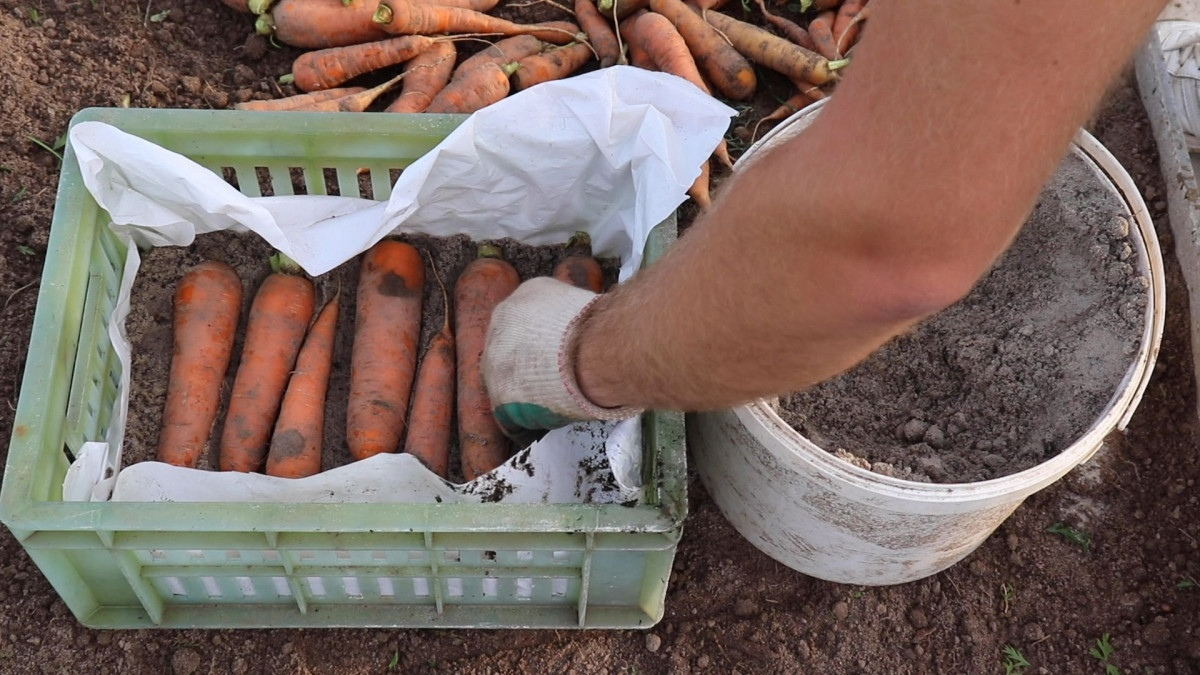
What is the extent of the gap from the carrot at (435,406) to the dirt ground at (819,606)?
0.31 meters

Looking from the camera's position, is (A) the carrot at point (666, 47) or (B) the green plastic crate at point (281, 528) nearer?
(B) the green plastic crate at point (281, 528)

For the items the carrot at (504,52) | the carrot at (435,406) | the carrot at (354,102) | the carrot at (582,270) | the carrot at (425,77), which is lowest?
the carrot at (435,406)

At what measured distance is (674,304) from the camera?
41.4 inches

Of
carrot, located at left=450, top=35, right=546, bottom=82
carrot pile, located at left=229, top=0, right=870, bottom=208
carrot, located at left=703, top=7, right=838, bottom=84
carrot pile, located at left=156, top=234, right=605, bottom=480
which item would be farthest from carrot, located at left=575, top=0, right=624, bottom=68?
carrot pile, located at left=156, top=234, right=605, bottom=480

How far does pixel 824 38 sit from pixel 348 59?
1.09 metres

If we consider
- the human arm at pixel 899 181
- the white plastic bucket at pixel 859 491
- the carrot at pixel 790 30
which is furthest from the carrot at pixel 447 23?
the human arm at pixel 899 181

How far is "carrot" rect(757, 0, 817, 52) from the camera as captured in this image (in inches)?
96.0

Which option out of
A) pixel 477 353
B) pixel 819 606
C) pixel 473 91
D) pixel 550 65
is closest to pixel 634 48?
pixel 550 65

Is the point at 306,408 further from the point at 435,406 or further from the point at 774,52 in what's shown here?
the point at 774,52

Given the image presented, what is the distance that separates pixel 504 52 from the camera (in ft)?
7.68

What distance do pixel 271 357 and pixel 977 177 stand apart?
4.62ft

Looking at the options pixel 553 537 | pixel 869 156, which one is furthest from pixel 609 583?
pixel 869 156

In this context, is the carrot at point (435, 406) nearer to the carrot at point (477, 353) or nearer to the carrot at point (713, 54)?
the carrot at point (477, 353)

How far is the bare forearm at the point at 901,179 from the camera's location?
0.71 metres
